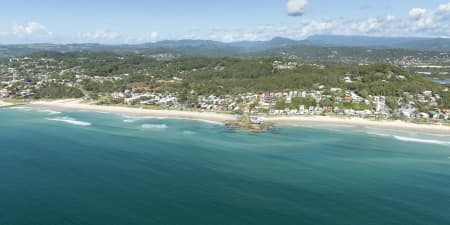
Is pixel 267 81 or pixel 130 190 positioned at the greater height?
pixel 267 81

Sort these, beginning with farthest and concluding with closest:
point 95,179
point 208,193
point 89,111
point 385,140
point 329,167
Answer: point 89,111, point 385,140, point 329,167, point 95,179, point 208,193

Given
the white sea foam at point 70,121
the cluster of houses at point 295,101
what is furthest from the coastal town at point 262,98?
the white sea foam at point 70,121

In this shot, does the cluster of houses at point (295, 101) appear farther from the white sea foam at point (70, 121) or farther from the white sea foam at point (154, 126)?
the white sea foam at point (70, 121)

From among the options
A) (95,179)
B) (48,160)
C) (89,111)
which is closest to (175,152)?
(95,179)

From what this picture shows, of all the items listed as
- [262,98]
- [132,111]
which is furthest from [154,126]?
[262,98]

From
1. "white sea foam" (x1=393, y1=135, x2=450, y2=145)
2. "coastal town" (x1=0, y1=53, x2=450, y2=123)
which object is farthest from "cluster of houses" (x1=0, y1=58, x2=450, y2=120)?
"white sea foam" (x1=393, y1=135, x2=450, y2=145)

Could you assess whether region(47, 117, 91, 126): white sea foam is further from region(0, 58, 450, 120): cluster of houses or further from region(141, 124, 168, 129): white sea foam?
region(0, 58, 450, 120): cluster of houses

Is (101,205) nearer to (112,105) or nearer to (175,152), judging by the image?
(175,152)
